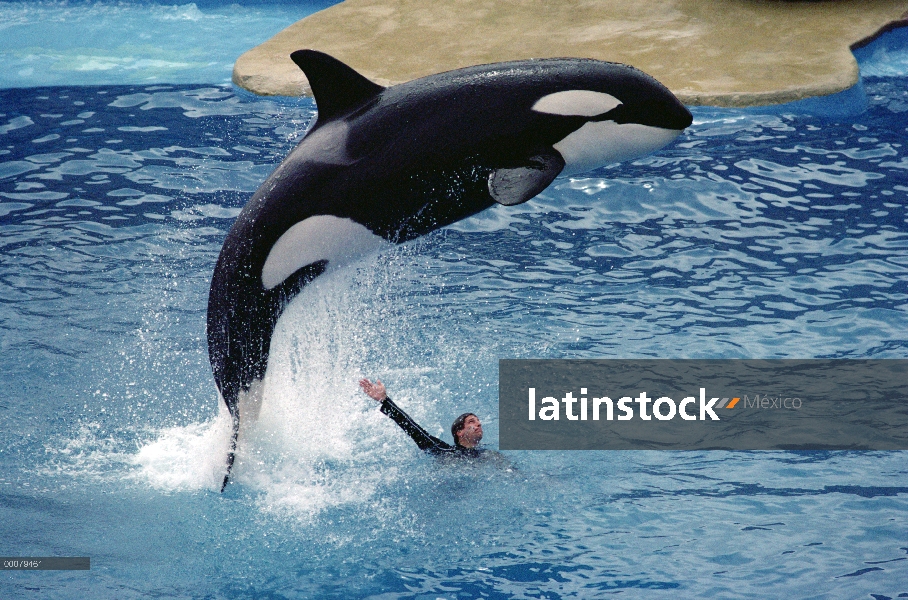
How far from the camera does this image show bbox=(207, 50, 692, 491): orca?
5469mm

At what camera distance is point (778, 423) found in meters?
7.43

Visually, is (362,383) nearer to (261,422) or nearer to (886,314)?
(261,422)

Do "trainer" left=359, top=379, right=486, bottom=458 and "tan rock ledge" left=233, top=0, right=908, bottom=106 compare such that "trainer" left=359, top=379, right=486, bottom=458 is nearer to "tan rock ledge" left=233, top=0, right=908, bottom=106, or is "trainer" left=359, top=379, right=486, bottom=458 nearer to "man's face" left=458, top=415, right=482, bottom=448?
"man's face" left=458, top=415, right=482, bottom=448

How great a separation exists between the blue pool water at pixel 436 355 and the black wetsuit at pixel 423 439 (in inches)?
5.5

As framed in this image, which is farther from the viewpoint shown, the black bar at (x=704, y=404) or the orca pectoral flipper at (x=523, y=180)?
the black bar at (x=704, y=404)

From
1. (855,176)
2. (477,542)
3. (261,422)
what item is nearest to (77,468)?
(261,422)

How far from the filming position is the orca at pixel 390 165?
215 inches

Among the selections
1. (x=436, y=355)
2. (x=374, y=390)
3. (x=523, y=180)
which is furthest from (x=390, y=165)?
(x=436, y=355)

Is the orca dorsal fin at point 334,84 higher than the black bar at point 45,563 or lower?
higher

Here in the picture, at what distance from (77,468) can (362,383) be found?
2.18m

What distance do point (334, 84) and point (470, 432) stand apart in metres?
2.64

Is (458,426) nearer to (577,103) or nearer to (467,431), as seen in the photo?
(467,431)

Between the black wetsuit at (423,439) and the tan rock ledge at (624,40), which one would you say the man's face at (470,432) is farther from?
the tan rock ledge at (624,40)

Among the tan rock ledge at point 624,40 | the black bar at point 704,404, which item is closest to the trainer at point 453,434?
the black bar at point 704,404
